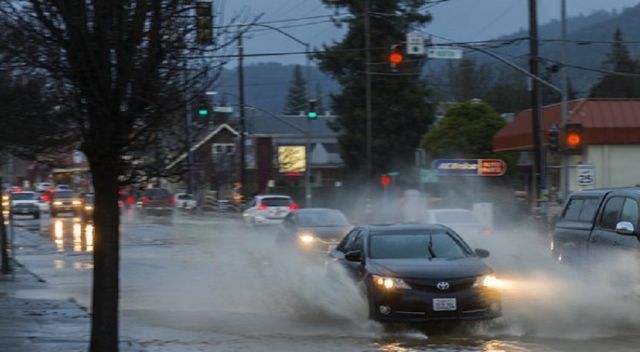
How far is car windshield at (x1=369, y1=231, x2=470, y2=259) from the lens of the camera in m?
12.7

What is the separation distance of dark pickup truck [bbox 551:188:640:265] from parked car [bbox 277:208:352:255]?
820 centimetres

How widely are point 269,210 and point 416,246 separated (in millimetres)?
28225

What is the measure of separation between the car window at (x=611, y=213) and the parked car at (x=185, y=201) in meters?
55.6

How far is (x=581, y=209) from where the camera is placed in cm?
1450

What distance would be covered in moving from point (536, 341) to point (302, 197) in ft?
195

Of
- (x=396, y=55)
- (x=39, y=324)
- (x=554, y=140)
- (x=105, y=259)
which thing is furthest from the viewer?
(x=554, y=140)

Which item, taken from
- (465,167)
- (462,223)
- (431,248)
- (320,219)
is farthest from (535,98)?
(431,248)

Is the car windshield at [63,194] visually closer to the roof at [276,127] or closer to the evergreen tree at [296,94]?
the roof at [276,127]

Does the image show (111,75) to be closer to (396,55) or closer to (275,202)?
(396,55)

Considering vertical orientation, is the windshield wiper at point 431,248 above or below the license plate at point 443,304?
above

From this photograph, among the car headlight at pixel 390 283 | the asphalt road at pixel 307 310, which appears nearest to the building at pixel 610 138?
the asphalt road at pixel 307 310

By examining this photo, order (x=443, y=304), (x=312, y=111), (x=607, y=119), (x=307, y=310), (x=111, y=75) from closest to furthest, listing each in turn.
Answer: (x=111, y=75) < (x=443, y=304) < (x=307, y=310) < (x=607, y=119) < (x=312, y=111)

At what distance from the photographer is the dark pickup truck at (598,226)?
12.5 metres

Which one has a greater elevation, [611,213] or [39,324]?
[611,213]
